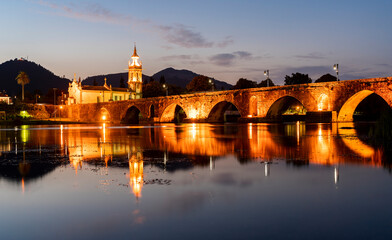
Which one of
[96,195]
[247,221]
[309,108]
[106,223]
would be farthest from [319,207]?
[309,108]

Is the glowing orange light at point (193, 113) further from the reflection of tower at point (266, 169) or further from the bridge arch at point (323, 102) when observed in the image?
the reflection of tower at point (266, 169)

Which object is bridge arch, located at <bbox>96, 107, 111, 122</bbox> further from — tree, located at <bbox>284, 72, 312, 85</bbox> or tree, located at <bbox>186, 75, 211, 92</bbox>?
tree, located at <bbox>284, 72, 312, 85</bbox>

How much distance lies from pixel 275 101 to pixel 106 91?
85331 millimetres

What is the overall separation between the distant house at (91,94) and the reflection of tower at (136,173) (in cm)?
11246

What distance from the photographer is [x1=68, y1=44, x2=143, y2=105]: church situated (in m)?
122

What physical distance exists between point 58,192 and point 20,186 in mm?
1108

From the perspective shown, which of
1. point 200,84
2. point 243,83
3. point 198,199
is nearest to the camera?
point 198,199

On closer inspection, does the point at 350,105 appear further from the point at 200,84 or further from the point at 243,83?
the point at 200,84

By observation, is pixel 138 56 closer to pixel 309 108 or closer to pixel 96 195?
pixel 309 108

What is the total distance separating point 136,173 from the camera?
899 cm

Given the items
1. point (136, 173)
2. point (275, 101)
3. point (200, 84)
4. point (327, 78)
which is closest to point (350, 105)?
point (275, 101)

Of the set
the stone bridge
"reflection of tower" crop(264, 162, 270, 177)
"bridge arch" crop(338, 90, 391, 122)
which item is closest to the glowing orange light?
the stone bridge

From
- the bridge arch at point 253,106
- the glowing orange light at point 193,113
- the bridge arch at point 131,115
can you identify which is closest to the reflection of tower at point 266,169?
the bridge arch at point 253,106

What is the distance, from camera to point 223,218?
17.1ft
